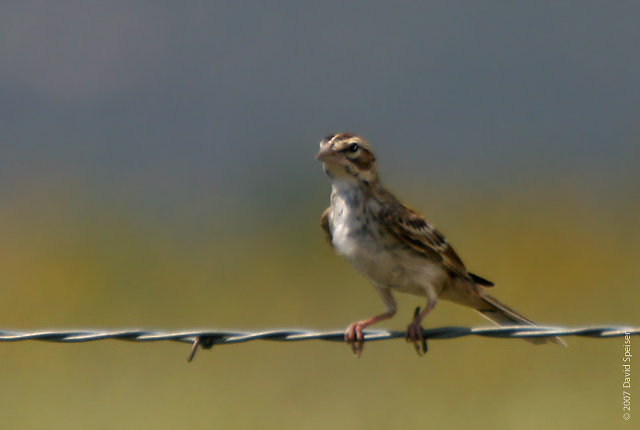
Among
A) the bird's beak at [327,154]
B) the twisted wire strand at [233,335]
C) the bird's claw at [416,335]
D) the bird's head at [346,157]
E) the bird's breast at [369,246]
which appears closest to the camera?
the twisted wire strand at [233,335]

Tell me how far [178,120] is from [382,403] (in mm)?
35921

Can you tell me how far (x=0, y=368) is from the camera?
13008 millimetres

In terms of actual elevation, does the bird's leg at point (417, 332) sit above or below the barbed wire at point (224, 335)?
above

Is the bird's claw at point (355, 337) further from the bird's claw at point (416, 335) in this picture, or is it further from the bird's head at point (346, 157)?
the bird's head at point (346, 157)

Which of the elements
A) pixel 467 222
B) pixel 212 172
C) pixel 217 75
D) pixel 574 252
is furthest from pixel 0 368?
pixel 217 75

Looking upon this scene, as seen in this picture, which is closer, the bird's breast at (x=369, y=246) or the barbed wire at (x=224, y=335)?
the barbed wire at (x=224, y=335)

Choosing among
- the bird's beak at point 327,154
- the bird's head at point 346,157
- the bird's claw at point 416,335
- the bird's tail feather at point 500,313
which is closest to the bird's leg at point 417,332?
the bird's claw at point 416,335

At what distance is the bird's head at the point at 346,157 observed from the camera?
8.41 meters

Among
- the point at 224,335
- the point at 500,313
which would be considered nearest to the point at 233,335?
the point at 224,335

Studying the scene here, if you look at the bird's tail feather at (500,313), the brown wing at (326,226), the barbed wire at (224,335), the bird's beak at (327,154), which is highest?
the bird's beak at (327,154)

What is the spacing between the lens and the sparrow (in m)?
8.20

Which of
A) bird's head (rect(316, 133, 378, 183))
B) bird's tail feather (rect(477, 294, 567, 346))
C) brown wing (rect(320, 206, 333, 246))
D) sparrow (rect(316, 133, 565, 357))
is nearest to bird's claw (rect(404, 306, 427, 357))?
sparrow (rect(316, 133, 565, 357))

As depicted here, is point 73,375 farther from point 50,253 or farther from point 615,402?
point 615,402

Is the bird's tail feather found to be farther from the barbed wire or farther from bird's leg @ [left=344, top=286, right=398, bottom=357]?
the barbed wire
